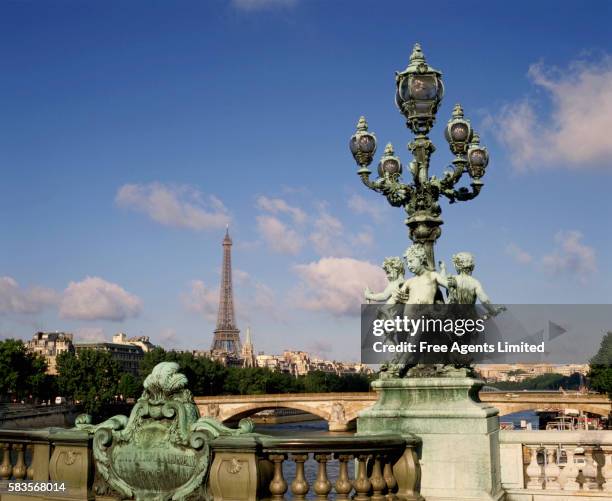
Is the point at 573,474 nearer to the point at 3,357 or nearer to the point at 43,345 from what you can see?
the point at 3,357

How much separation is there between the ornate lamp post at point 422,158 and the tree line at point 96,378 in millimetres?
62200

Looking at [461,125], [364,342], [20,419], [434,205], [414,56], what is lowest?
[20,419]

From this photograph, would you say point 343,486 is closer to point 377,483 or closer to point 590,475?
point 377,483

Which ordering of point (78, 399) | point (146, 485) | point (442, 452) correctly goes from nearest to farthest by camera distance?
point (146, 485), point (442, 452), point (78, 399)

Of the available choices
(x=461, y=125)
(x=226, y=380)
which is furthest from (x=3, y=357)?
(x=461, y=125)

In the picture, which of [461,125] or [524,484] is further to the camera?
[461,125]

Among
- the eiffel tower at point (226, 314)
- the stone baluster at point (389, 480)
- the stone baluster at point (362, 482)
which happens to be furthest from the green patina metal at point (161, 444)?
the eiffel tower at point (226, 314)

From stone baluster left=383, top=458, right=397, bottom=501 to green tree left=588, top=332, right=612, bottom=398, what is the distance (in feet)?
155

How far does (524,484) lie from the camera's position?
27.2ft

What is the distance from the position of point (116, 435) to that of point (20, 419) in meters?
57.3

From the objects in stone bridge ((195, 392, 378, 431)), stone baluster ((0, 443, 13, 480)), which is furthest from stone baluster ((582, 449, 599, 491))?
stone bridge ((195, 392, 378, 431))

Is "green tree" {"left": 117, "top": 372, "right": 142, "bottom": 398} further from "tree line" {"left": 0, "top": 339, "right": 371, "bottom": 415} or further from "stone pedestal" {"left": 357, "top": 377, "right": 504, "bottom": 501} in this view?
"stone pedestal" {"left": 357, "top": 377, "right": 504, "bottom": 501}

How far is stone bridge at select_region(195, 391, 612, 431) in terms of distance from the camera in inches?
2215

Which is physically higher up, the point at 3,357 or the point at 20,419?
the point at 3,357
